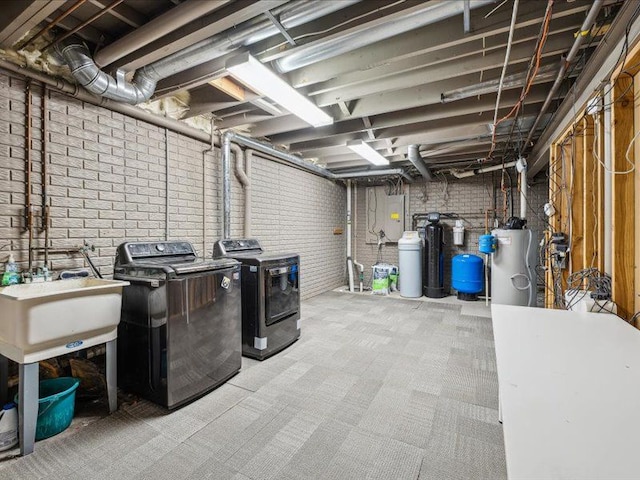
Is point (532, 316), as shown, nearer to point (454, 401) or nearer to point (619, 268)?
point (619, 268)

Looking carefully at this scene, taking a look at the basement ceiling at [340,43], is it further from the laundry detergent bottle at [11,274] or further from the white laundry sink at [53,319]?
the white laundry sink at [53,319]

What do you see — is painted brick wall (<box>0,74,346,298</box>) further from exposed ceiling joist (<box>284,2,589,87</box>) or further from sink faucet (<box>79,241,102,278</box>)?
exposed ceiling joist (<box>284,2,589,87</box>)

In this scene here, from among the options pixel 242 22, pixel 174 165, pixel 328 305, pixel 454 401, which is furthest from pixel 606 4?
pixel 328 305

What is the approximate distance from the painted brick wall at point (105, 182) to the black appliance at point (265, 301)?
696 millimetres

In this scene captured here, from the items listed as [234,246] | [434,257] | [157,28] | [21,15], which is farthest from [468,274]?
[21,15]

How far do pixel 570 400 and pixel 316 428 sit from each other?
152 cm

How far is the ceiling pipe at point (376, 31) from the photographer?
1.62 m

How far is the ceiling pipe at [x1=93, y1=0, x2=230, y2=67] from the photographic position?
5.43 feet

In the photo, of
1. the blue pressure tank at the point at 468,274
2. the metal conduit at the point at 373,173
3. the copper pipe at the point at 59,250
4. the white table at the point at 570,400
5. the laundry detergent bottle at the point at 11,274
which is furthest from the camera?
the metal conduit at the point at 373,173

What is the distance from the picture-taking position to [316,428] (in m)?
1.94

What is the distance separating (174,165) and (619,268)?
3.92m

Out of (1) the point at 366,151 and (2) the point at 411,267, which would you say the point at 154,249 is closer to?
(1) the point at 366,151

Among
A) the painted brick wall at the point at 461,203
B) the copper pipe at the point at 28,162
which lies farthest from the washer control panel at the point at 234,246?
the painted brick wall at the point at 461,203

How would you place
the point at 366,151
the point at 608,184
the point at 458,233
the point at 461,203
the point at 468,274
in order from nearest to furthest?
the point at 608,184 → the point at 366,151 → the point at 468,274 → the point at 458,233 → the point at 461,203
